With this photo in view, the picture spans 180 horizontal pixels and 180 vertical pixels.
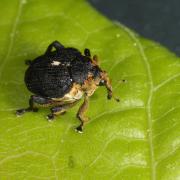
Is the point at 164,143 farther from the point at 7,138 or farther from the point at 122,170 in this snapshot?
the point at 7,138

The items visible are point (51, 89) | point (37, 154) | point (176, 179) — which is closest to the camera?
point (176, 179)

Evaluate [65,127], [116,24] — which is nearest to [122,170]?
[65,127]

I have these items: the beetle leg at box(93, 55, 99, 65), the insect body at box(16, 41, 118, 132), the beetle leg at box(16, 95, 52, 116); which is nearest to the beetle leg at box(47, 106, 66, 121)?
the insect body at box(16, 41, 118, 132)

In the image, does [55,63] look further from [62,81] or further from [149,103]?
[149,103]

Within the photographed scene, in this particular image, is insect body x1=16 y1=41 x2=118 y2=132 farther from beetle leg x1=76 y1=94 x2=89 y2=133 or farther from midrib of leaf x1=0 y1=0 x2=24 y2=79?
midrib of leaf x1=0 y1=0 x2=24 y2=79

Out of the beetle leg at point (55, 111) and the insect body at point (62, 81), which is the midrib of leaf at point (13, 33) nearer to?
the insect body at point (62, 81)

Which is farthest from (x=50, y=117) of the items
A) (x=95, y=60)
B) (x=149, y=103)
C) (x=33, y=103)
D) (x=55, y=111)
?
(x=149, y=103)

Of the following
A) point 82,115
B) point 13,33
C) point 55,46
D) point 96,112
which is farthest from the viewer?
point 13,33
